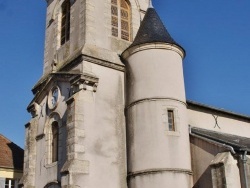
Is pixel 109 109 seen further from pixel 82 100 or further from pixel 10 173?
pixel 10 173

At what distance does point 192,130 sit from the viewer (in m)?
17.3

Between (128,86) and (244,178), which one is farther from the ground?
(128,86)

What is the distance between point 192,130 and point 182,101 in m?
1.34

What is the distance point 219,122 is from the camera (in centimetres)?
2078

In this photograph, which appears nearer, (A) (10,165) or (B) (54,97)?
(B) (54,97)

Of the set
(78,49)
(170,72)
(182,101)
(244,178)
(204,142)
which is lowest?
(244,178)

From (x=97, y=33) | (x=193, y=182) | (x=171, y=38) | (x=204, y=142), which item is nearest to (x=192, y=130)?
(x=204, y=142)

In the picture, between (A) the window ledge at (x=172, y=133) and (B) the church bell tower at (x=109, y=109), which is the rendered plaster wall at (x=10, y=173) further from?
(A) the window ledge at (x=172, y=133)

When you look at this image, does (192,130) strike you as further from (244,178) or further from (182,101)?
(244,178)

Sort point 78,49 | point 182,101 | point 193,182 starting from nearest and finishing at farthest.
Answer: point 193,182
point 182,101
point 78,49

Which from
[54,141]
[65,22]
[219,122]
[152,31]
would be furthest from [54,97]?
[219,122]

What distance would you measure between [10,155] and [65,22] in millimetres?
8938

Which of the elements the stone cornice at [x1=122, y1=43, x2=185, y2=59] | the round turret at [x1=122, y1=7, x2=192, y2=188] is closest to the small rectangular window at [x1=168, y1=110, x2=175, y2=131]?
the round turret at [x1=122, y1=7, x2=192, y2=188]

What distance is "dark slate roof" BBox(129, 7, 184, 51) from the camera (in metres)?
17.7
